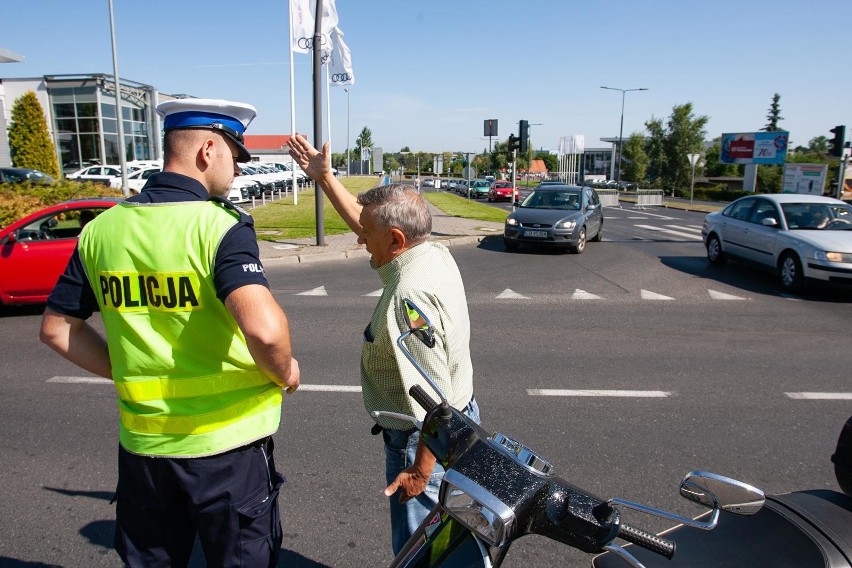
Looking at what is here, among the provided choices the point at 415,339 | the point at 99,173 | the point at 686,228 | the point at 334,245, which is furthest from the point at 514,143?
the point at 99,173

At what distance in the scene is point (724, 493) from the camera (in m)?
1.43

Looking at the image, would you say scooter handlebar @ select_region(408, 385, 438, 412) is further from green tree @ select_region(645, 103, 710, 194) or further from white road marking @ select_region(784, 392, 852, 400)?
green tree @ select_region(645, 103, 710, 194)

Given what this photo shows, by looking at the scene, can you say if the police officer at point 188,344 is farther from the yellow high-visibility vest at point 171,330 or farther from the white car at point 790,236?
the white car at point 790,236

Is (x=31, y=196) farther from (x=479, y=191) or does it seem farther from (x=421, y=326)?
(x=479, y=191)

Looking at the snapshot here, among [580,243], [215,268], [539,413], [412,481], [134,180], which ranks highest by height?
[215,268]

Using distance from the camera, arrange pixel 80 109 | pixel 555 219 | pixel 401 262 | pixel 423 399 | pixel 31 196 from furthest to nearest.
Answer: pixel 80 109
pixel 31 196
pixel 555 219
pixel 401 262
pixel 423 399

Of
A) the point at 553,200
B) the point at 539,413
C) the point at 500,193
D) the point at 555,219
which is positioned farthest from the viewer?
the point at 500,193

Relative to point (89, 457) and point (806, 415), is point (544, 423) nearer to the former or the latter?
point (806, 415)

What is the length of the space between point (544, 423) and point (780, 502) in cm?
286

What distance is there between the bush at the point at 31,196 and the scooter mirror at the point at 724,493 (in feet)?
50.3

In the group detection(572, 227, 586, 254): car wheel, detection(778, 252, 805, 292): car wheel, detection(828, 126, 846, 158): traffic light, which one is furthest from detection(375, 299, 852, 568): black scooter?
detection(828, 126, 846, 158): traffic light

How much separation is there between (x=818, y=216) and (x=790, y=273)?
1491 millimetres

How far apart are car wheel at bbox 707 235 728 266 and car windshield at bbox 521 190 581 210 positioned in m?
3.40

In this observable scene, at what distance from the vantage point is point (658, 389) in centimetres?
554
